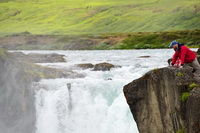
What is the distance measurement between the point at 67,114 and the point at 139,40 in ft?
347

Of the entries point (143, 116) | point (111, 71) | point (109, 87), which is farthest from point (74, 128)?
point (111, 71)

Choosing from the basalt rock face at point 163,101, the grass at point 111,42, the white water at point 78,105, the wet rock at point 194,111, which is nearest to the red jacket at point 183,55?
the basalt rock face at point 163,101

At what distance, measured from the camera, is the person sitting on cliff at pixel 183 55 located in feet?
51.9

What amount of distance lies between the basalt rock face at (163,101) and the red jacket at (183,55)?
80 centimetres

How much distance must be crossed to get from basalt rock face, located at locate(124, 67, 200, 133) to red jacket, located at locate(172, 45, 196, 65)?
80cm

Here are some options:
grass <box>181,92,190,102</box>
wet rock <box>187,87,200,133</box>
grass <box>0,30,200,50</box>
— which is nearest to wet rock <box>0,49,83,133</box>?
grass <box>181,92,190,102</box>

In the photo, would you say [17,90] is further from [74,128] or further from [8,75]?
[74,128]

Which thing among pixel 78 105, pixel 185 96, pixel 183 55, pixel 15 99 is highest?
pixel 183 55

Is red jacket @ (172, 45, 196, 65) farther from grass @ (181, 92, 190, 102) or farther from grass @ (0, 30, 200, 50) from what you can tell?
grass @ (0, 30, 200, 50)

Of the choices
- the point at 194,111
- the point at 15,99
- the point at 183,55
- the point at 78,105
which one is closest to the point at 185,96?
the point at 194,111

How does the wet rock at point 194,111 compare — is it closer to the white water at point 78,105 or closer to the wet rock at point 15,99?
the white water at point 78,105

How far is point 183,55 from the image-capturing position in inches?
622

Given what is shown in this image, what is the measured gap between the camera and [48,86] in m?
26.4

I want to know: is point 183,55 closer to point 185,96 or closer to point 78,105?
point 185,96
